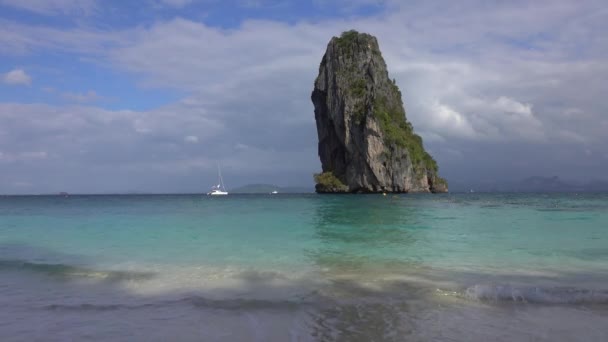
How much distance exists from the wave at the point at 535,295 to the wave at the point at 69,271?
7.55 m

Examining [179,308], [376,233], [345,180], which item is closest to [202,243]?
[376,233]

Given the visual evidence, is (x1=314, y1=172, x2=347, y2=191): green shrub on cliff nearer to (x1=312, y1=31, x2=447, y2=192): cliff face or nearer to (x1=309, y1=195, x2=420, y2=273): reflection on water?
(x1=312, y1=31, x2=447, y2=192): cliff face

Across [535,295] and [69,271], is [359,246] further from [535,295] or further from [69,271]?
[69,271]

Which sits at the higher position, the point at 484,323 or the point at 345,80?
the point at 345,80

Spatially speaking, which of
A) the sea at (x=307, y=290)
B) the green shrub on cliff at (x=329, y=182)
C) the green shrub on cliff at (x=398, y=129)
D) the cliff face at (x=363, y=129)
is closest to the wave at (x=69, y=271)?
the sea at (x=307, y=290)

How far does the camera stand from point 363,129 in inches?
4178

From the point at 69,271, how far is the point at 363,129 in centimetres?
9716

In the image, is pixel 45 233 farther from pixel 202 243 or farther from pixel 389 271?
pixel 389 271

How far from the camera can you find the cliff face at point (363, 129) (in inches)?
4154

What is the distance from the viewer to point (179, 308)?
8062 millimetres

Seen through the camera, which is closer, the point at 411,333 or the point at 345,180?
the point at 411,333

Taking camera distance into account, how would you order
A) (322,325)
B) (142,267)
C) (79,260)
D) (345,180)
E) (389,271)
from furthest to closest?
1. (345,180)
2. (79,260)
3. (142,267)
4. (389,271)
5. (322,325)

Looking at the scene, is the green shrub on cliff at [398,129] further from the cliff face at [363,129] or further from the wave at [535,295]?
the wave at [535,295]

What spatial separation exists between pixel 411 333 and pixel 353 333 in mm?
845
